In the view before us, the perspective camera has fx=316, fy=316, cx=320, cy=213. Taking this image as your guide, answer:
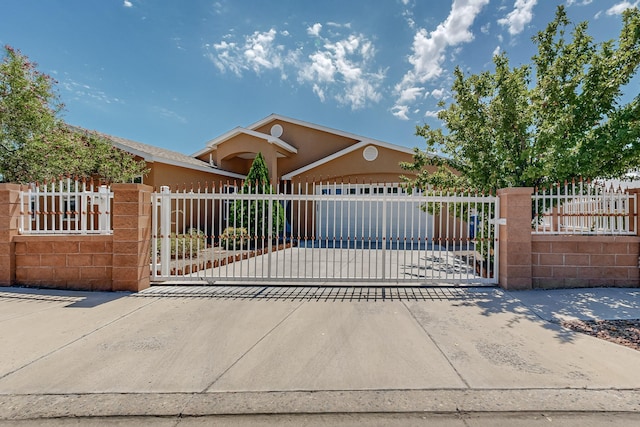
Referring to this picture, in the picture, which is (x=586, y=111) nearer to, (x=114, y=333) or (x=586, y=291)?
(x=586, y=291)

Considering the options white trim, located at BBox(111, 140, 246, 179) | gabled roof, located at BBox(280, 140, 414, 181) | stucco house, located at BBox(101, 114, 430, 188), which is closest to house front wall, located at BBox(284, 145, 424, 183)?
stucco house, located at BBox(101, 114, 430, 188)

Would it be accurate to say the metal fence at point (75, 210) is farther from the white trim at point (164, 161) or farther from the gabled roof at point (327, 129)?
the gabled roof at point (327, 129)

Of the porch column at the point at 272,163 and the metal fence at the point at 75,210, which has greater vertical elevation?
the porch column at the point at 272,163

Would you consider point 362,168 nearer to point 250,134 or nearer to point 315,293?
point 250,134

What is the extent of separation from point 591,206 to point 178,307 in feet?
26.6

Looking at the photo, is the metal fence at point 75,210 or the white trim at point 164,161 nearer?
the metal fence at point 75,210

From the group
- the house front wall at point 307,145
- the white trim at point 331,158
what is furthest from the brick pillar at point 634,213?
the house front wall at point 307,145

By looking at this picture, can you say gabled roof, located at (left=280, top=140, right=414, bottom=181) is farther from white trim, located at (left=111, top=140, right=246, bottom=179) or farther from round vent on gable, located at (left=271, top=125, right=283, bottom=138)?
round vent on gable, located at (left=271, top=125, right=283, bottom=138)

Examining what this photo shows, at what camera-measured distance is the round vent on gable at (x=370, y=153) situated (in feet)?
51.3

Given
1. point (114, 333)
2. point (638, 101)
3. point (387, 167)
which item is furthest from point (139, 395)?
point (387, 167)

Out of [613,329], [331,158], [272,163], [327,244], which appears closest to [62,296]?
[327,244]

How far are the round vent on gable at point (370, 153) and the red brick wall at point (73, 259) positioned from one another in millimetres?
11910

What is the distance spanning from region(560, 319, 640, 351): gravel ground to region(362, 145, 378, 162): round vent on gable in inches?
465

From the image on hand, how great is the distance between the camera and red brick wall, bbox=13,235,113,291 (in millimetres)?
6133
